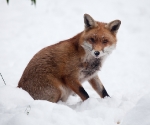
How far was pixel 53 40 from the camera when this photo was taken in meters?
9.00

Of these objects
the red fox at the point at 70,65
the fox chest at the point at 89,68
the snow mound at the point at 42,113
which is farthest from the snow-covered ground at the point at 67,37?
the fox chest at the point at 89,68

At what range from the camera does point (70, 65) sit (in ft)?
15.8

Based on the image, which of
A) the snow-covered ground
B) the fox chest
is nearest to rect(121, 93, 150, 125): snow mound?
the snow-covered ground

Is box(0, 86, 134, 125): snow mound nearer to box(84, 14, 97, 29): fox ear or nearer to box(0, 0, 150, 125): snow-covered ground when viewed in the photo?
box(0, 0, 150, 125): snow-covered ground

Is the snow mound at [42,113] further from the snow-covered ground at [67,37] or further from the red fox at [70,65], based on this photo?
the red fox at [70,65]

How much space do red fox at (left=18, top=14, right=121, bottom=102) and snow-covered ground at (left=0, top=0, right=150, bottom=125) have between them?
13.6 inches

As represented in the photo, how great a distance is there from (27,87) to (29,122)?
2.37m

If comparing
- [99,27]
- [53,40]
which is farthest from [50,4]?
[99,27]

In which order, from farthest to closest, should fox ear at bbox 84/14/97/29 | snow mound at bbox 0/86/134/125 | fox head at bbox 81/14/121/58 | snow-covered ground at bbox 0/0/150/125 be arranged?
1. fox ear at bbox 84/14/97/29
2. fox head at bbox 81/14/121/58
3. snow-covered ground at bbox 0/0/150/125
4. snow mound at bbox 0/86/134/125

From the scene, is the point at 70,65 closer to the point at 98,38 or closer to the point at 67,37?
the point at 98,38

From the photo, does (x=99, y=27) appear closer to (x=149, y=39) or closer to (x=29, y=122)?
(x=29, y=122)

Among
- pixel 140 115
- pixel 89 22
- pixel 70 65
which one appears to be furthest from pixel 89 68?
pixel 140 115

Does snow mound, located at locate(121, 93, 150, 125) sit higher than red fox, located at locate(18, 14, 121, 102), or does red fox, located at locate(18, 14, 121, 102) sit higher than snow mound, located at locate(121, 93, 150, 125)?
snow mound, located at locate(121, 93, 150, 125)

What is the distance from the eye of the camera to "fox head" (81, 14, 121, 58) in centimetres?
470
